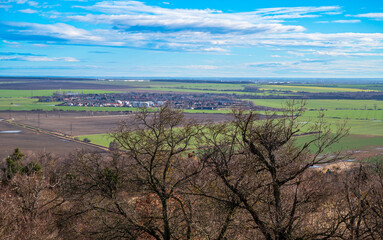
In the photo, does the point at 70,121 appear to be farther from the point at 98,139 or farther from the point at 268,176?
the point at 268,176

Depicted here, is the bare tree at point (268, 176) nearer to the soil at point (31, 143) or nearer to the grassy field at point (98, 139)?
the soil at point (31, 143)

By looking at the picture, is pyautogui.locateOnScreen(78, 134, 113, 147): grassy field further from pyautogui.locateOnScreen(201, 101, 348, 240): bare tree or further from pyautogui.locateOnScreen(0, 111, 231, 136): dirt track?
pyautogui.locateOnScreen(201, 101, 348, 240): bare tree

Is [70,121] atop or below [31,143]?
atop

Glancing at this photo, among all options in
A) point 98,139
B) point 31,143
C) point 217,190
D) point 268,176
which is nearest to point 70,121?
point 31,143

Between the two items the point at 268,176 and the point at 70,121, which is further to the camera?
the point at 70,121

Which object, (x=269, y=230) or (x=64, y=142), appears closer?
(x=269, y=230)

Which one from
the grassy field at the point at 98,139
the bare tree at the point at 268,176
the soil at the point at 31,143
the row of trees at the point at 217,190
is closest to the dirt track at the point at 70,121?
the grassy field at the point at 98,139

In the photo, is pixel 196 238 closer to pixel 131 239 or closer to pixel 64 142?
pixel 131 239

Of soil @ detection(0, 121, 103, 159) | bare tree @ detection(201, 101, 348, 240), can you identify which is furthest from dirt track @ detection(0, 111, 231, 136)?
bare tree @ detection(201, 101, 348, 240)

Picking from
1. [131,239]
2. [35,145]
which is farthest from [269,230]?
[35,145]
